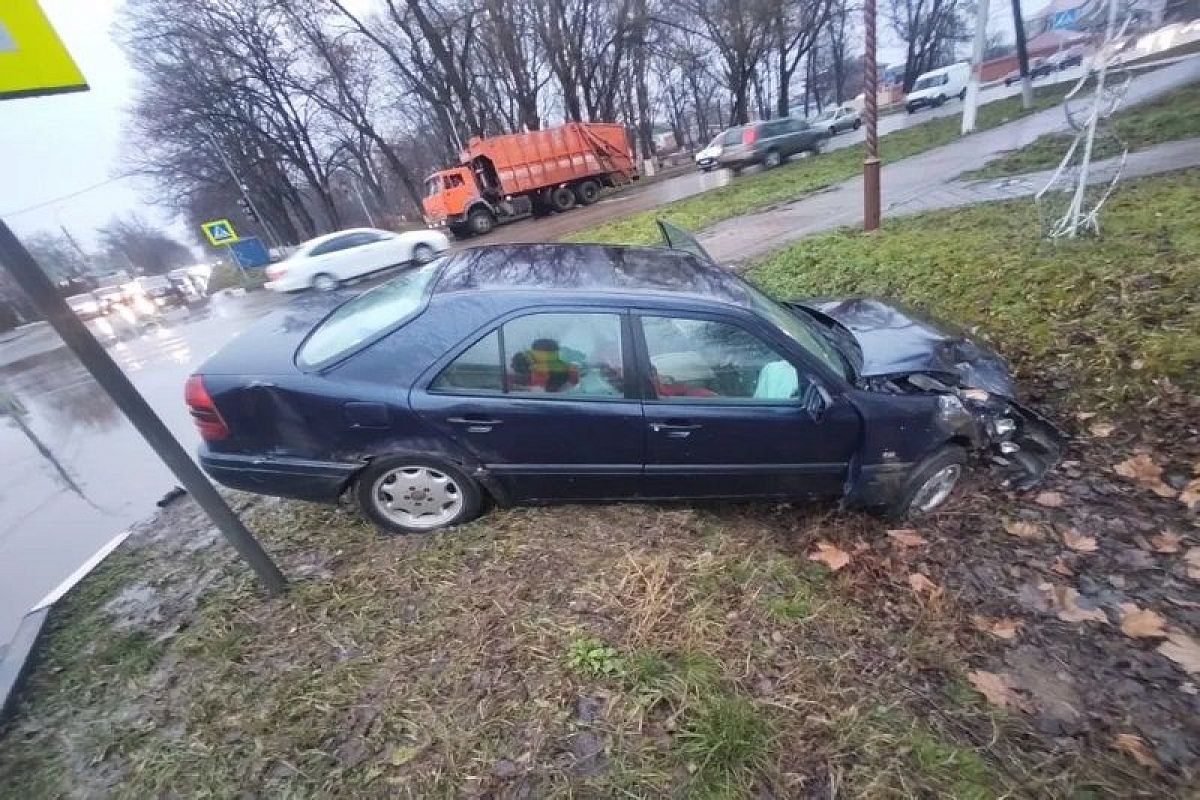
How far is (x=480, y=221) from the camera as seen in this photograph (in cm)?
1964

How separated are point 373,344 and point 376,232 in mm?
A: 12647

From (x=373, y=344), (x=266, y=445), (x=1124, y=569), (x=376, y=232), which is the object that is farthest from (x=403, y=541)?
(x=376, y=232)

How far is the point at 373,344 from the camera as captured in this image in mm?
2789

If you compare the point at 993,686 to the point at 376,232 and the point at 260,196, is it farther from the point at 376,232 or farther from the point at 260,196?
the point at 260,196

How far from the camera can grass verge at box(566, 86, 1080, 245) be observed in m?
11.9

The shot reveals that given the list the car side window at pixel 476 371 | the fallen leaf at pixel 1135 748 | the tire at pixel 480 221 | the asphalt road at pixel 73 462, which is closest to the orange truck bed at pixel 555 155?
the tire at pixel 480 221

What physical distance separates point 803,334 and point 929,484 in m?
1.15

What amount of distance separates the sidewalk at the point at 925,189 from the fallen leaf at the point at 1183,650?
627 centimetres

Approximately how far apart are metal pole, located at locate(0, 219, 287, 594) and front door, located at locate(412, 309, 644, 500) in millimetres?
966

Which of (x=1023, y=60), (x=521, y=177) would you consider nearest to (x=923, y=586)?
(x=521, y=177)

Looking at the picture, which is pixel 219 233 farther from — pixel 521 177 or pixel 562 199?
pixel 562 199

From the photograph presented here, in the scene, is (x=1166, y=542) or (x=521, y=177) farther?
(x=521, y=177)

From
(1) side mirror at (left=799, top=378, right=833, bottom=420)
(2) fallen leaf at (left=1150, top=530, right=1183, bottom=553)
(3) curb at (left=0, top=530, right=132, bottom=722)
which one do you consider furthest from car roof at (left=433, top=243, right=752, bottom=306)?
(3) curb at (left=0, top=530, right=132, bottom=722)

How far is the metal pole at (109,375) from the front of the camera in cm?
184
